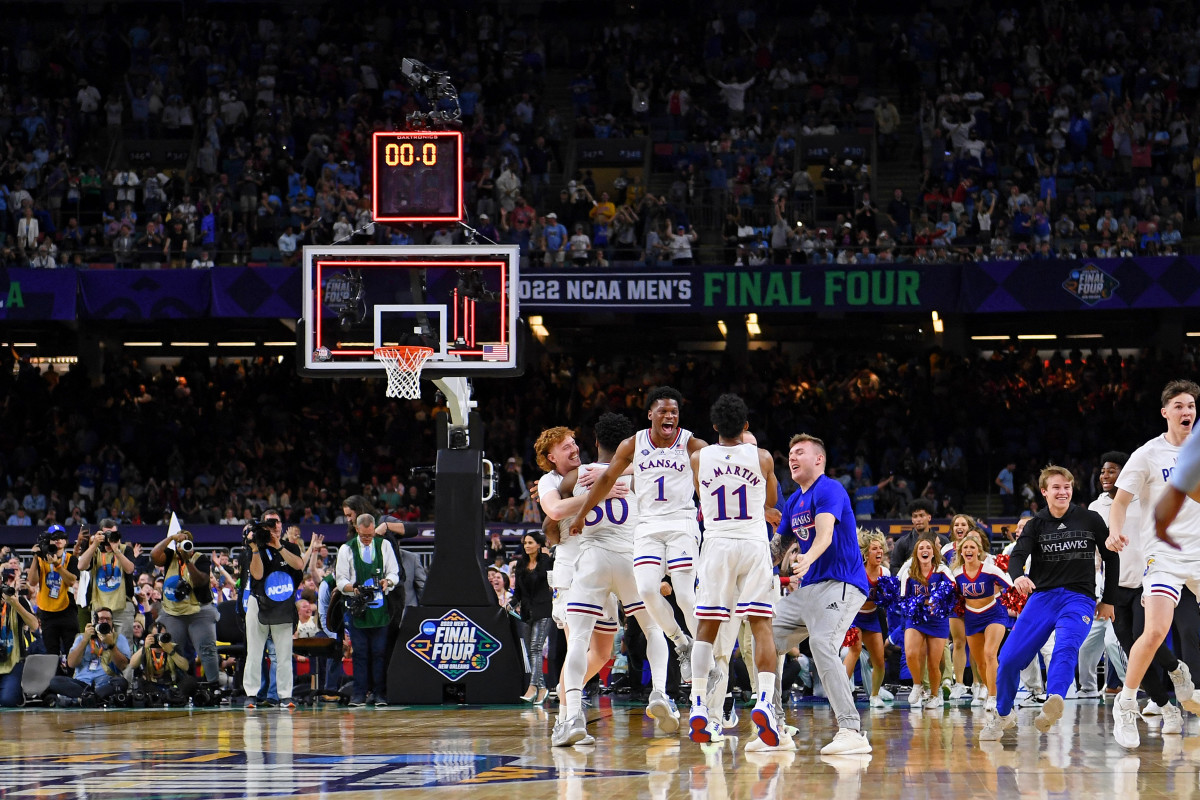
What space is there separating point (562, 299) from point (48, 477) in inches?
411

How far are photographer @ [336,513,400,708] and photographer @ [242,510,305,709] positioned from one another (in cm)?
52

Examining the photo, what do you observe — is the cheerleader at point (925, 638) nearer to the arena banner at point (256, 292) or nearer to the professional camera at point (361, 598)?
the professional camera at point (361, 598)

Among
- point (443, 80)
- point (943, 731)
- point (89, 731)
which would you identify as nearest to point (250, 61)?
point (443, 80)

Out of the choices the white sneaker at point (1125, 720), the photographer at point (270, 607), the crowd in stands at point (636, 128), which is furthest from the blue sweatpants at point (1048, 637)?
the crowd in stands at point (636, 128)

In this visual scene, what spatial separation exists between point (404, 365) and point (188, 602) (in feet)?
11.2

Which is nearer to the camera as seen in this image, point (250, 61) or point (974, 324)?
point (974, 324)

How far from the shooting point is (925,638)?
1391 cm

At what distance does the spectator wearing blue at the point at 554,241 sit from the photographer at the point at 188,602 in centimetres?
1247

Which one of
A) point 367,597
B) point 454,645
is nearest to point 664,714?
point 454,645

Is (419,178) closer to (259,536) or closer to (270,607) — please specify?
(259,536)

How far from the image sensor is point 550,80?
1414 inches

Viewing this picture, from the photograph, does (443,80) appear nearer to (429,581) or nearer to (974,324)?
(429,581)

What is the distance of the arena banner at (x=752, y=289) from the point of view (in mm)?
Result: 26656

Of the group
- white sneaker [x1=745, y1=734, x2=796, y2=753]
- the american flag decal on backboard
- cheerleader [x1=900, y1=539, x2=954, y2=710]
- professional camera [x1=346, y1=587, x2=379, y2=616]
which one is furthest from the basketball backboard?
white sneaker [x1=745, y1=734, x2=796, y2=753]
